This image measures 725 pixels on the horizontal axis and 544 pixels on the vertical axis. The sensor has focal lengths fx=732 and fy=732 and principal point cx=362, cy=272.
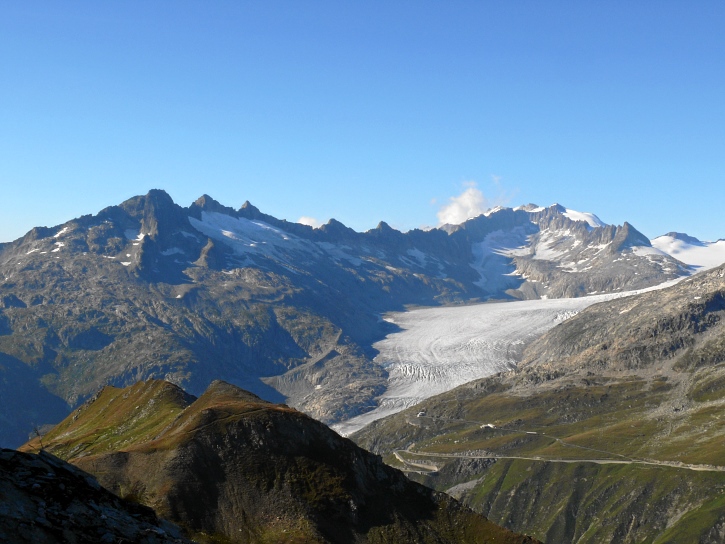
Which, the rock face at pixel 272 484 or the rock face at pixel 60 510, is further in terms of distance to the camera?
the rock face at pixel 272 484

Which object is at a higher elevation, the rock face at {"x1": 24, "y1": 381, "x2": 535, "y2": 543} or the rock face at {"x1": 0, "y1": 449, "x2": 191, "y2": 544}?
the rock face at {"x1": 0, "y1": 449, "x2": 191, "y2": 544}

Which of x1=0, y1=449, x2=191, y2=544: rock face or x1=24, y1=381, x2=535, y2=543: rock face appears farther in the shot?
x1=24, y1=381, x2=535, y2=543: rock face

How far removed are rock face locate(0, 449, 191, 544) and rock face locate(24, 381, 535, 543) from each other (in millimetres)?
34774

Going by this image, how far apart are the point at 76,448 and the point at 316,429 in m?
47.5

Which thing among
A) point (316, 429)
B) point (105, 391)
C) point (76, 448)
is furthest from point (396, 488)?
point (105, 391)

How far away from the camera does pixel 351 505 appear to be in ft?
311

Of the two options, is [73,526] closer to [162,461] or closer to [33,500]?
[33,500]

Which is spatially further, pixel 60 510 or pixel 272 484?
pixel 272 484

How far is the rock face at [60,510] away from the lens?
40.8m

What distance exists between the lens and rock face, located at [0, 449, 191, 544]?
4078cm

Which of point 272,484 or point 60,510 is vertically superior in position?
point 60,510

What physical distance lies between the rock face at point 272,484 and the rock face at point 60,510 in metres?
34.8

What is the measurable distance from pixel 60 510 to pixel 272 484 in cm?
5259

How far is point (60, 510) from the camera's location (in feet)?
142
